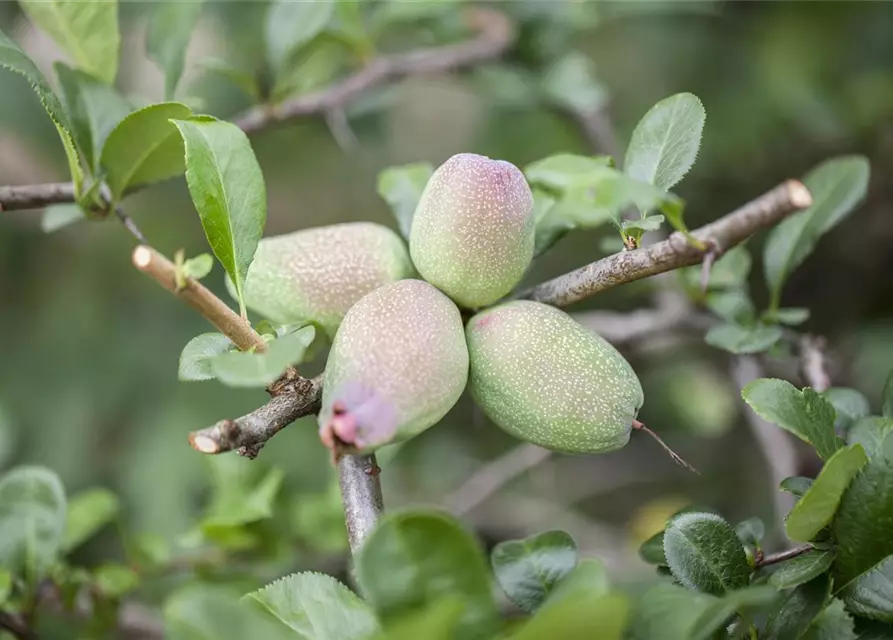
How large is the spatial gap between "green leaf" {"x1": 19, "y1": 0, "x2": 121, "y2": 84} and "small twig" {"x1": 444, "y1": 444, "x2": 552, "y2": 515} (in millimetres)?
791

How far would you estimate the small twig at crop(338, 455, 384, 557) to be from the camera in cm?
57

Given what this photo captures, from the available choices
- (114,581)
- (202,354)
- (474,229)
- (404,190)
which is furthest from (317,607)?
(114,581)

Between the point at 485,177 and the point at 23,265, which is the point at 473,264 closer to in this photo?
the point at 485,177

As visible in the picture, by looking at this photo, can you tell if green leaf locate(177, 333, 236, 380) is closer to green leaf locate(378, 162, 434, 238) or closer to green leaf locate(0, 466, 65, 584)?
green leaf locate(378, 162, 434, 238)

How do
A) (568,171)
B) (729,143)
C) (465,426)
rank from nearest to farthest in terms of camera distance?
(568,171) → (729,143) → (465,426)

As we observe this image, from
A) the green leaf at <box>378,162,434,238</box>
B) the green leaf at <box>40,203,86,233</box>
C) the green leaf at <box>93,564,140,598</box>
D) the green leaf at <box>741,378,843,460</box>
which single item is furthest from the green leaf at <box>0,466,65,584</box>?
the green leaf at <box>741,378,843,460</box>

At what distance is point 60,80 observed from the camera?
29.5 inches

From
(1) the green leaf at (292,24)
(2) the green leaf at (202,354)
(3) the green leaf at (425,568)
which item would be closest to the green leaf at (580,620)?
(3) the green leaf at (425,568)

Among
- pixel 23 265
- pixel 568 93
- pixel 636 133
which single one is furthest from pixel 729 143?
pixel 23 265

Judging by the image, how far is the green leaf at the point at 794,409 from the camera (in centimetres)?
56

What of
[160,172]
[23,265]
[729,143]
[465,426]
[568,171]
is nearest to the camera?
[568,171]

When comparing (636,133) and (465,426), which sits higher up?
(636,133)

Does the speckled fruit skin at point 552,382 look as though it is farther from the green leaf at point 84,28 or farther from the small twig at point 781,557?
the green leaf at point 84,28

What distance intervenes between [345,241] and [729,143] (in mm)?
1294
